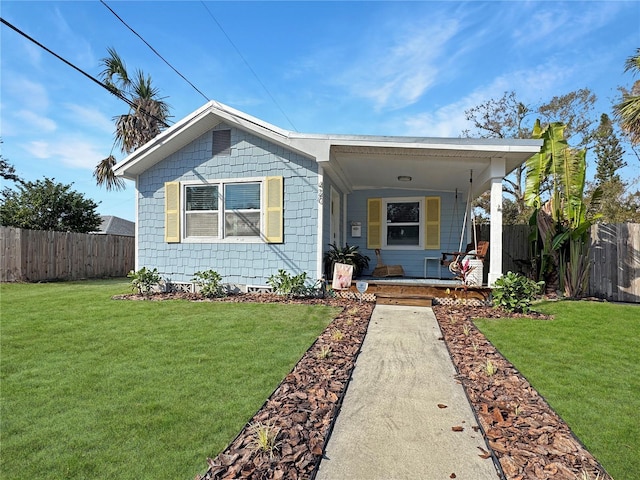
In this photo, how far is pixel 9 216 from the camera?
13.6 meters

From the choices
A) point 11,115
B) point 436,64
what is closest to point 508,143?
point 436,64

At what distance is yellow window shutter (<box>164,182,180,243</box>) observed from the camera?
8.64 metres

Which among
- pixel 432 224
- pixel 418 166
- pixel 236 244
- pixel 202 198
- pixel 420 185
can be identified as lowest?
pixel 236 244

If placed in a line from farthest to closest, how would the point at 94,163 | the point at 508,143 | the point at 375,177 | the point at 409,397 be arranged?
the point at 94,163
the point at 375,177
the point at 508,143
the point at 409,397

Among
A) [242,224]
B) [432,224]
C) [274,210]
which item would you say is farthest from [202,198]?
[432,224]

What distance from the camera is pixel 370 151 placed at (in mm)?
7410

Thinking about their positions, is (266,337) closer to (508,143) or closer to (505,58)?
(508,143)

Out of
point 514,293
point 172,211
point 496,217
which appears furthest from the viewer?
point 172,211

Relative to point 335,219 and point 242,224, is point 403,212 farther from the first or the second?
point 242,224

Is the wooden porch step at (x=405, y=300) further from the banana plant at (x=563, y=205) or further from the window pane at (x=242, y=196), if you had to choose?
the window pane at (x=242, y=196)

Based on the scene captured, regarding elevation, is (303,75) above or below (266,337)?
above

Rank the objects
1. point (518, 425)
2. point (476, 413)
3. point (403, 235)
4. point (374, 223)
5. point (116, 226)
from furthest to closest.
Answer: point (116, 226), point (374, 223), point (403, 235), point (476, 413), point (518, 425)

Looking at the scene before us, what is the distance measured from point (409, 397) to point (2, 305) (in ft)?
26.7

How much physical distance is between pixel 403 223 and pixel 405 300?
139 inches
